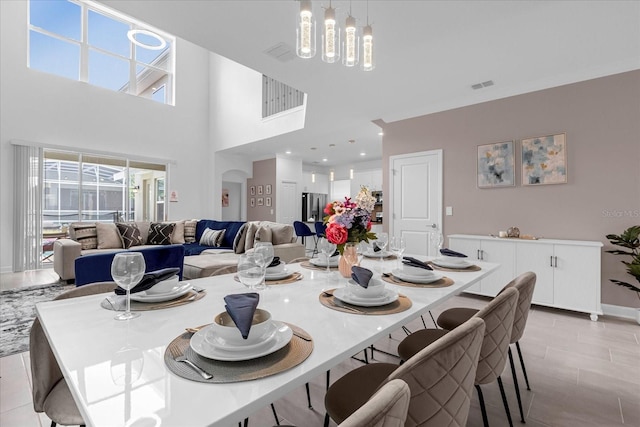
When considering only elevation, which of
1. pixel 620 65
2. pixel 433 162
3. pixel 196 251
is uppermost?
pixel 620 65

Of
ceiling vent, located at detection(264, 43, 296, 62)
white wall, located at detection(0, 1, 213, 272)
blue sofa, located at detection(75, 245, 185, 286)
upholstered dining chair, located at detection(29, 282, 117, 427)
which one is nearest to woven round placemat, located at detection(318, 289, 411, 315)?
upholstered dining chair, located at detection(29, 282, 117, 427)

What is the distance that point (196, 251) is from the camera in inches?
211

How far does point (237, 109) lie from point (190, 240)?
139 inches

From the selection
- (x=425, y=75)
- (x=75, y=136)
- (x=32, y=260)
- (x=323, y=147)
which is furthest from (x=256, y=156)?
(x=425, y=75)

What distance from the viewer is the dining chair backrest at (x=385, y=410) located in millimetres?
500

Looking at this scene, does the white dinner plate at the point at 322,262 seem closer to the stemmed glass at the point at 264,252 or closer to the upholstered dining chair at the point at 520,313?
the stemmed glass at the point at 264,252

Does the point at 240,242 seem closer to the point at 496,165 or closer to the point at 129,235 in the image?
the point at 129,235

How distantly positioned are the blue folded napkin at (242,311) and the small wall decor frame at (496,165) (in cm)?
409

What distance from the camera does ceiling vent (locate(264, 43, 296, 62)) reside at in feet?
9.92

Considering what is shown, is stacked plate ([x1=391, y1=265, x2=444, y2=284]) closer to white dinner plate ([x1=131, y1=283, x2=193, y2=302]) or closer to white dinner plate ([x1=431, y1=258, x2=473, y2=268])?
white dinner plate ([x1=431, y1=258, x2=473, y2=268])

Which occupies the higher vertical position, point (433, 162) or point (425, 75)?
point (425, 75)

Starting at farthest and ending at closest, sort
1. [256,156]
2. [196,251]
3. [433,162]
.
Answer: [256,156], [196,251], [433,162]

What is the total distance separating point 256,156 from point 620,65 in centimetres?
759

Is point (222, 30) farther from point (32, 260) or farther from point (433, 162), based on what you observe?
point (32, 260)
